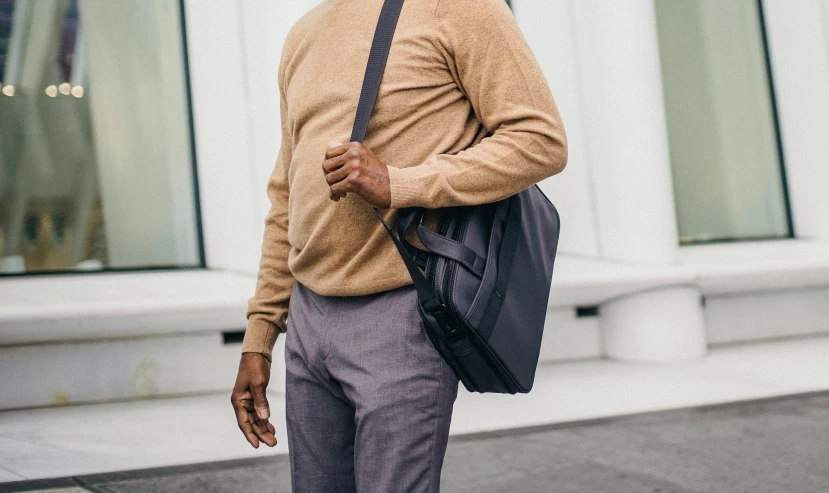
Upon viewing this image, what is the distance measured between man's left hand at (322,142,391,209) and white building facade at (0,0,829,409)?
3.77 m

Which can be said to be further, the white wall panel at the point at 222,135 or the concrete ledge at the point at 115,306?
the white wall panel at the point at 222,135

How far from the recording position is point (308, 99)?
5.05 ft

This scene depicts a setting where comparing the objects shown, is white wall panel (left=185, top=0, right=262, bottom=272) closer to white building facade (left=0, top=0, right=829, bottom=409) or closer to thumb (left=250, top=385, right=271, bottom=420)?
white building facade (left=0, top=0, right=829, bottom=409)

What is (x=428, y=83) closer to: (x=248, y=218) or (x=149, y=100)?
(x=248, y=218)

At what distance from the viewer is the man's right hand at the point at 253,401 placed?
1.73 m

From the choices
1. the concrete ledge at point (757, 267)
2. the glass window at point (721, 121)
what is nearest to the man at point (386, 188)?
the concrete ledge at point (757, 267)

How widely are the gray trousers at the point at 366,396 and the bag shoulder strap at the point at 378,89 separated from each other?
77 mm

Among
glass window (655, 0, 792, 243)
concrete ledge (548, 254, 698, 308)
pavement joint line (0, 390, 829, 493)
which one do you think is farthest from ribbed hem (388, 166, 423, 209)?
glass window (655, 0, 792, 243)

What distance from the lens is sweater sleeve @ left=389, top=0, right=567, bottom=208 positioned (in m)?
1.36

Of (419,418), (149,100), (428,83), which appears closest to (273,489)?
(419,418)

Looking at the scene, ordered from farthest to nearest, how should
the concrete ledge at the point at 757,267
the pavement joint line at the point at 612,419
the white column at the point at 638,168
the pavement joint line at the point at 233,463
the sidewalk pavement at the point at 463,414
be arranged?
the concrete ledge at the point at 757,267
the white column at the point at 638,168
the pavement joint line at the point at 612,419
the sidewalk pavement at the point at 463,414
the pavement joint line at the point at 233,463

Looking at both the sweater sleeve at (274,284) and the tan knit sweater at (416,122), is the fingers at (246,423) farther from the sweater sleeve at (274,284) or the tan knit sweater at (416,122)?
the tan knit sweater at (416,122)

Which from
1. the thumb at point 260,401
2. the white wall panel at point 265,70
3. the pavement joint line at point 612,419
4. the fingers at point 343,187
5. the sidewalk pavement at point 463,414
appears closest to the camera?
the fingers at point 343,187

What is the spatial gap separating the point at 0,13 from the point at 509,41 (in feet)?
17.7
